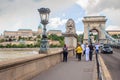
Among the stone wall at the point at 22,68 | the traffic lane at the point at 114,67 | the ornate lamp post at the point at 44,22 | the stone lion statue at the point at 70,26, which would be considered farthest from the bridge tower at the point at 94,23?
the stone wall at the point at 22,68

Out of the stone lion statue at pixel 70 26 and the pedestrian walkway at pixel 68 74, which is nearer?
the pedestrian walkway at pixel 68 74

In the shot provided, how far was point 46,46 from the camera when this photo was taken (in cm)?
1783

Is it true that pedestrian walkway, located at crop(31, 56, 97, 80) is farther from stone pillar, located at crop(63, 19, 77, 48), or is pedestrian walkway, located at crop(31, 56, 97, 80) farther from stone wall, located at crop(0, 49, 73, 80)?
stone pillar, located at crop(63, 19, 77, 48)

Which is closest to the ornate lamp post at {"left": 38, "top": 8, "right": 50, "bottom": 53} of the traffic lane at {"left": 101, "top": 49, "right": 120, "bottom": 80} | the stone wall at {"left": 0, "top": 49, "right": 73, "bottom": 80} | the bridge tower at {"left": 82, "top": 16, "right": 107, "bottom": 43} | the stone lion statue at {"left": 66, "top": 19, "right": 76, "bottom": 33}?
the stone wall at {"left": 0, "top": 49, "right": 73, "bottom": 80}

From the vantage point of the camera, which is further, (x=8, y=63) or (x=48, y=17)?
(x=48, y=17)

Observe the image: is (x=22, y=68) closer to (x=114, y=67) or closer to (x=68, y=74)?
(x=68, y=74)

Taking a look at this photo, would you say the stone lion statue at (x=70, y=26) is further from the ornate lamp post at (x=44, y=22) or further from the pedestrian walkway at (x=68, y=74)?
the pedestrian walkway at (x=68, y=74)

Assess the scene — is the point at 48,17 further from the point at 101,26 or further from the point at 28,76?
the point at 101,26

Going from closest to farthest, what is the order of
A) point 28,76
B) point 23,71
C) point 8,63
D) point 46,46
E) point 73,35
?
point 8,63 → point 23,71 → point 28,76 → point 46,46 → point 73,35

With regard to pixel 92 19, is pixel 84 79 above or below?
below

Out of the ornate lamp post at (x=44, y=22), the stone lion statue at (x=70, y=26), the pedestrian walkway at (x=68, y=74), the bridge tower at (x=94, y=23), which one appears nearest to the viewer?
the pedestrian walkway at (x=68, y=74)

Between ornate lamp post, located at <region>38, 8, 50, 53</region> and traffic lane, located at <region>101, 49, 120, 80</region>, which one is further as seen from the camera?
ornate lamp post, located at <region>38, 8, 50, 53</region>

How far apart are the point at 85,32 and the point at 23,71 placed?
122364mm

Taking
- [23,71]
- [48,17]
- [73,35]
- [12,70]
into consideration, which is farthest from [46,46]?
[73,35]
